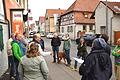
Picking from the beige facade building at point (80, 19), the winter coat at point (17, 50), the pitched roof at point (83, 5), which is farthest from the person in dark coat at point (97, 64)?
the pitched roof at point (83, 5)

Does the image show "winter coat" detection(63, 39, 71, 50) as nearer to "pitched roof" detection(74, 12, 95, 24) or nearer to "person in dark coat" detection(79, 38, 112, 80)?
"person in dark coat" detection(79, 38, 112, 80)

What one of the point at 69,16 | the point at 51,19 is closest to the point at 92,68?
the point at 69,16

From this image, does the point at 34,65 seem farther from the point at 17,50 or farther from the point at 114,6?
the point at 114,6

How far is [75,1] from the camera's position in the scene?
78.5m

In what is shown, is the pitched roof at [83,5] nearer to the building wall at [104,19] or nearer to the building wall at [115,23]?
the building wall at [104,19]

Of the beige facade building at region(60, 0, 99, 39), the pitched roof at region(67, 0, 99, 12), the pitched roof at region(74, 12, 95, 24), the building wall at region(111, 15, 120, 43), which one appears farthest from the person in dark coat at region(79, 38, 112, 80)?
the pitched roof at region(67, 0, 99, 12)

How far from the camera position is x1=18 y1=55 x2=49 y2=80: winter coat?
589 cm

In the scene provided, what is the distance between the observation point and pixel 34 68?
5.90 meters

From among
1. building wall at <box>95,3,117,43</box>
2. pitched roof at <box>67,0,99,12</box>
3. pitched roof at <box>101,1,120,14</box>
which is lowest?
building wall at <box>95,3,117,43</box>

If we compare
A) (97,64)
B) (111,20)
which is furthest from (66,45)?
(111,20)

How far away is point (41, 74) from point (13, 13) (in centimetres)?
1273

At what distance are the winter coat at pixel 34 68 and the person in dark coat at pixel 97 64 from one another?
2.59 feet

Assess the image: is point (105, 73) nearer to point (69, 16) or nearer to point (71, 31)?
point (71, 31)

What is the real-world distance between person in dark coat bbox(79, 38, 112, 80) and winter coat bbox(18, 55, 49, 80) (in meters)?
0.79
